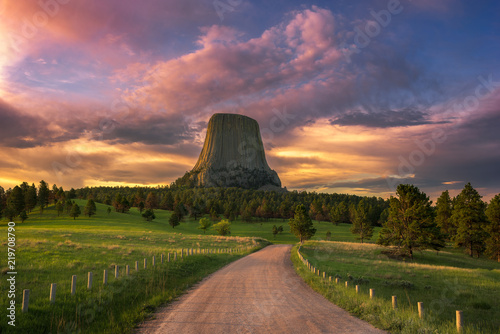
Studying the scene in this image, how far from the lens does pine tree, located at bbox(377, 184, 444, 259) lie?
4425 cm

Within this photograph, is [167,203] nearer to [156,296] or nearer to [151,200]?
[151,200]

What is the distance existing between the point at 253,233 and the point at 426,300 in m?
80.7

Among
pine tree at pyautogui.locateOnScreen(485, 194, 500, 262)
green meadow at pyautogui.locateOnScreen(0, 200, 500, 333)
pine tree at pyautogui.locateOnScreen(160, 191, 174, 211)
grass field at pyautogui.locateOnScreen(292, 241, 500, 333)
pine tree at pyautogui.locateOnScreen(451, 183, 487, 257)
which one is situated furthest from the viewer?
pine tree at pyautogui.locateOnScreen(160, 191, 174, 211)

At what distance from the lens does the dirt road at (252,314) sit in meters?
8.34

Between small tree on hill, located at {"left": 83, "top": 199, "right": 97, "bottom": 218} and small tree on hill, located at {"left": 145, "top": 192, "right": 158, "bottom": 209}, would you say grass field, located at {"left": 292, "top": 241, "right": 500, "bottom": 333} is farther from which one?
small tree on hill, located at {"left": 145, "top": 192, "right": 158, "bottom": 209}

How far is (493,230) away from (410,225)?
17035 mm

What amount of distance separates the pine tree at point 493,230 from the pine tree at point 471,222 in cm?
173

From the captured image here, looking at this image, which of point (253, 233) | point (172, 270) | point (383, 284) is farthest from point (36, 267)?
point (253, 233)

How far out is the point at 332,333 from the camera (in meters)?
7.96

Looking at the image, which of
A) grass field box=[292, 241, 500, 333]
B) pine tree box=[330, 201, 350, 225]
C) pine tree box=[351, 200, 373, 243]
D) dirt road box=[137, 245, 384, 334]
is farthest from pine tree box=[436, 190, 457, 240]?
dirt road box=[137, 245, 384, 334]

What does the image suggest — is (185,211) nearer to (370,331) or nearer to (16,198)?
(16,198)

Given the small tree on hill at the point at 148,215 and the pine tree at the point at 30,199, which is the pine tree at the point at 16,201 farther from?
the small tree on hill at the point at 148,215

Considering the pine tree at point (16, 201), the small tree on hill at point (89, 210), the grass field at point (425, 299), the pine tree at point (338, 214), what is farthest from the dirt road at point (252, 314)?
the pine tree at point (338, 214)

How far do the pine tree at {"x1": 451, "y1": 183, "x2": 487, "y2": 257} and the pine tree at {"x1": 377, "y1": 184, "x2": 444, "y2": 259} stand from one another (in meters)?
9.84
